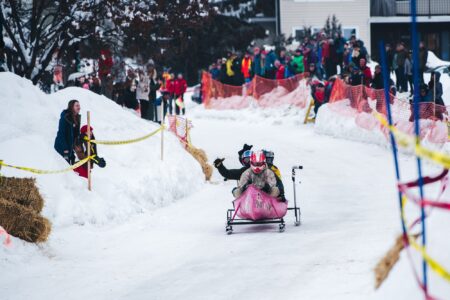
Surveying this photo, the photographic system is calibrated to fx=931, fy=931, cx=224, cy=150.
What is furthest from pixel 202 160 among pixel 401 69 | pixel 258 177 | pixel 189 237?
pixel 401 69

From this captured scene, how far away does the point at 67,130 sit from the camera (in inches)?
630

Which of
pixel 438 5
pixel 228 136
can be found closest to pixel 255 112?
pixel 228 136

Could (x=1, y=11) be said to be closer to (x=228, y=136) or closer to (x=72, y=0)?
(x=72, y=0)

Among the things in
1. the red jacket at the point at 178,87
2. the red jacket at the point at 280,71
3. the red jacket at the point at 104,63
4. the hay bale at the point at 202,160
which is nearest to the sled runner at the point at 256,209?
the hay bale at the point at 202,160

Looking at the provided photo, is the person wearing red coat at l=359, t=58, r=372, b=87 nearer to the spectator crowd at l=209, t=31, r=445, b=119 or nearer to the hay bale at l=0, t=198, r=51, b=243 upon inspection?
the spectator crowd at l=209, t=31, r=445, b=119

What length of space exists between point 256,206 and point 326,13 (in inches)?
1442

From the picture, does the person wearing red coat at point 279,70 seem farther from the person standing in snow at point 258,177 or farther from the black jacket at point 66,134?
the person standing in snow at point 258,177

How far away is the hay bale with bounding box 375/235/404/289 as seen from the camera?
17.0 feet

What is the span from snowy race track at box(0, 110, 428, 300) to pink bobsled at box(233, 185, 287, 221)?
0.27 m

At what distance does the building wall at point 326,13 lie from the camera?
49.8 m

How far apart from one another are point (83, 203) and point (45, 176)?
0.76m

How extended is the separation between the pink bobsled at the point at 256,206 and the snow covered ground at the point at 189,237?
0.96 ft

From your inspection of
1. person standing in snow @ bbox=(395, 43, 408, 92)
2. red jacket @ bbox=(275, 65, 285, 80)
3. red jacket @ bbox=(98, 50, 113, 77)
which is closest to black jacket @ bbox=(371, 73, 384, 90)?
person standing in snow @ bbox=(395, 43, 408, 92)

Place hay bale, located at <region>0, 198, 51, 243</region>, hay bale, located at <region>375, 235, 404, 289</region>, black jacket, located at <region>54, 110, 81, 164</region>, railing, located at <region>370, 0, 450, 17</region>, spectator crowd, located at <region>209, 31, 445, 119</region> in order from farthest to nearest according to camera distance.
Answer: railing, located at <region>370, 0, 450, 17</region>, spectator crowd, located at <region>209, 31, 445, 119</region>, black jacket, located at <region>54, 110, 81, 164</region>, hay bale, located at <region>0, 198, 51, 243</region>, hay bale, located at <region>375, 235, 404, 289</region>
